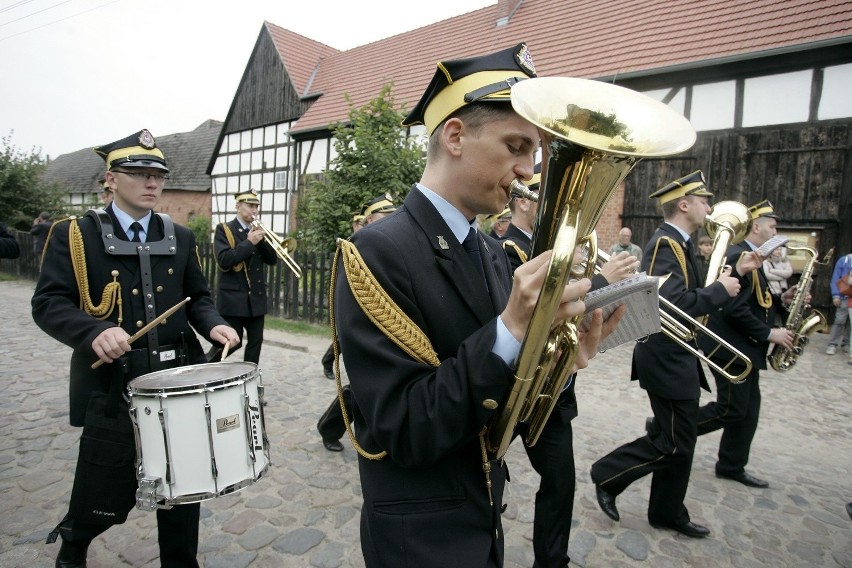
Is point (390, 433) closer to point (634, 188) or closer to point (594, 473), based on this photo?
point (594, 473)

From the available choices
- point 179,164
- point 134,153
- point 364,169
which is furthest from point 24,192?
point 134,153

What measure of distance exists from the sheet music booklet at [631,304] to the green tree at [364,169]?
322 inches

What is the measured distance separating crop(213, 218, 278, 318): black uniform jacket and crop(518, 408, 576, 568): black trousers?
403cm

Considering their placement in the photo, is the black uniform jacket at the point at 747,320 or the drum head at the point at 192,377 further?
the black uniform jacket at the point at 747,320

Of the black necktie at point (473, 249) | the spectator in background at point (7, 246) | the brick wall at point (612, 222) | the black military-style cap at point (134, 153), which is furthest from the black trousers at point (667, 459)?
the brick wall at point (612, 222)

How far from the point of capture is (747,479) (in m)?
4.36

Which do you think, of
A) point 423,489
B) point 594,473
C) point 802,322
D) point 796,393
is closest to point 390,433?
point 423,489

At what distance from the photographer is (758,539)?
140 inches

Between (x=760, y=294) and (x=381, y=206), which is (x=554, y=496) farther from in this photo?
(x=381, y=206)

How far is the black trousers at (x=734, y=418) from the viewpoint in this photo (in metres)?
4.25

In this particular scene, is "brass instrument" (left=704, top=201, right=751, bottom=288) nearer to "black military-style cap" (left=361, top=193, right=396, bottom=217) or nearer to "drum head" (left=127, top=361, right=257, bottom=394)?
"black military-style cap" (left=361, top=193, right=396, bottom=217)

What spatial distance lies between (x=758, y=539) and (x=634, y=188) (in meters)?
10.6

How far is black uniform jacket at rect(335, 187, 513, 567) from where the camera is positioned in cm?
126

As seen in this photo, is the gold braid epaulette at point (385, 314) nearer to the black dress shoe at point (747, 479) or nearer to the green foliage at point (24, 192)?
the black dress shoe at point (747, 479)
